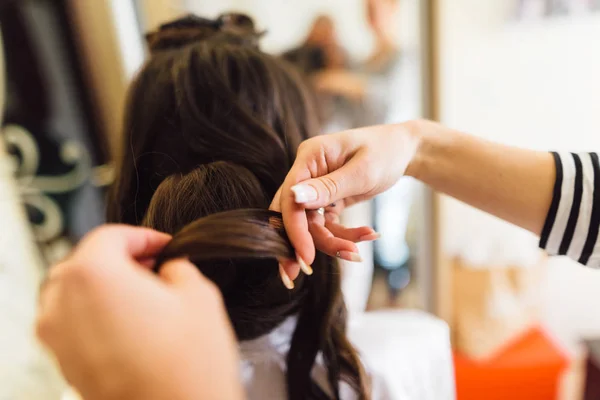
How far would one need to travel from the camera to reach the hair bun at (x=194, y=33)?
686mm

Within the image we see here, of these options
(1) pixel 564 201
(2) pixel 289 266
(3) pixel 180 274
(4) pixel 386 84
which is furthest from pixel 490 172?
(4) pixel 386 84

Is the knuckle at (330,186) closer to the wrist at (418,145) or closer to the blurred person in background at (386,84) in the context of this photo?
the wrist at (418,145)

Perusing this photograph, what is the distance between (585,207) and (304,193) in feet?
1.34

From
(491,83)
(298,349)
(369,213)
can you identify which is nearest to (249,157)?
(298,349)

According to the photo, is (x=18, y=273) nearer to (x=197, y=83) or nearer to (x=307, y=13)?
(x=197, y=83)

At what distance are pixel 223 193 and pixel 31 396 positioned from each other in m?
0.79

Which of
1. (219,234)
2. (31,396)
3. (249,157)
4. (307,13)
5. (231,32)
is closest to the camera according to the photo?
(219,234)

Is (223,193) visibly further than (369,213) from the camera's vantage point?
No

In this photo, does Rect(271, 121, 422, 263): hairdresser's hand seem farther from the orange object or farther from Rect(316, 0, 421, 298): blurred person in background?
the orange object

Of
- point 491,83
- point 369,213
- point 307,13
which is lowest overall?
point 369,213

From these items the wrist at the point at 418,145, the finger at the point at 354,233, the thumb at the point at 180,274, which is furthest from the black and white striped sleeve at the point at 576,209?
the thumb at the point at 180,274

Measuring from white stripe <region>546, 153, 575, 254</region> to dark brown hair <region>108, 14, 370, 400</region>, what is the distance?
32 centimetres

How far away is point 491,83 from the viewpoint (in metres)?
1.11

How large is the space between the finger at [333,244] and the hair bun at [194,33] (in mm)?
397
